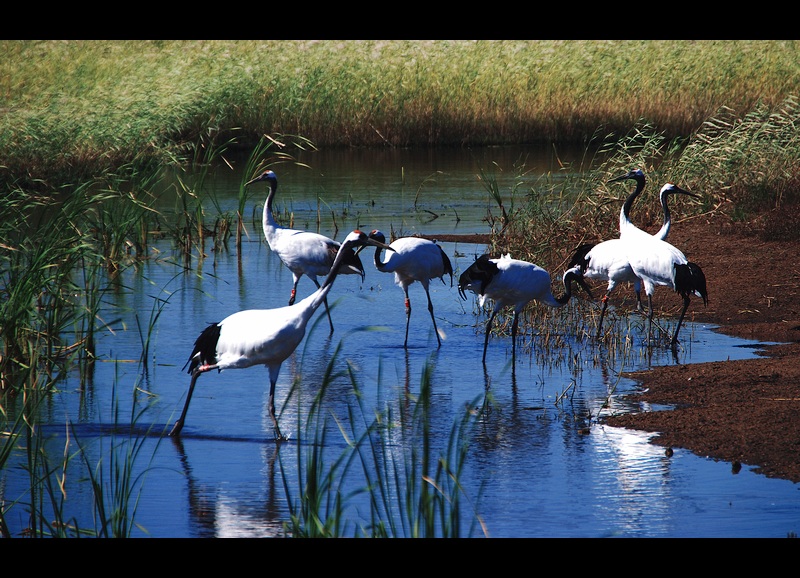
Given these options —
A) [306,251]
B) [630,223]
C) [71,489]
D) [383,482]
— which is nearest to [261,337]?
[383,482]

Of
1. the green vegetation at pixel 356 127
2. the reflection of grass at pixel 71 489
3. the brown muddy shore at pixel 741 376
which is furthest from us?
the green vegetation at pixel 356 127

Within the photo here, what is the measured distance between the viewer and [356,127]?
23.0 meters

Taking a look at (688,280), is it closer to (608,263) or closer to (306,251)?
(608,263)

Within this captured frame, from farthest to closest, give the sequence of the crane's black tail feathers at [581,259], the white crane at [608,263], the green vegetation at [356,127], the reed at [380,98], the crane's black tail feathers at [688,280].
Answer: the reed at [380,98]
the green vegetation at [356,127]
the crane's black tail feathers at [581,259]
the white crane at [608,263]
the crane's black tail feathers at [688,280]

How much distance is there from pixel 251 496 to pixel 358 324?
458 cm

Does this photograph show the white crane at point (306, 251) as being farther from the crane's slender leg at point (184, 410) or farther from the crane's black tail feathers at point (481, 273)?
the crane's slender leg at point (184, 410)

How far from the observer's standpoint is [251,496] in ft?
18.8

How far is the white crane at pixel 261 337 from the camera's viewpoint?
6617 millimetres

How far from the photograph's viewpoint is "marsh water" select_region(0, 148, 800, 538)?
17.6 ft

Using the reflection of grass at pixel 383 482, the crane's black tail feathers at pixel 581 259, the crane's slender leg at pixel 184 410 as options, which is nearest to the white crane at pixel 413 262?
the crane's black tail feathers at pixel 581 259

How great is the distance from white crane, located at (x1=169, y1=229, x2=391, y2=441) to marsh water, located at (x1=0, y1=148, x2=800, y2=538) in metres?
0.24

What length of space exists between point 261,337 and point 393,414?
1191 millimetres

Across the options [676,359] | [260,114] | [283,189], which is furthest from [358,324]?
[260,114]

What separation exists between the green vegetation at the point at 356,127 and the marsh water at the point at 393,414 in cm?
28
